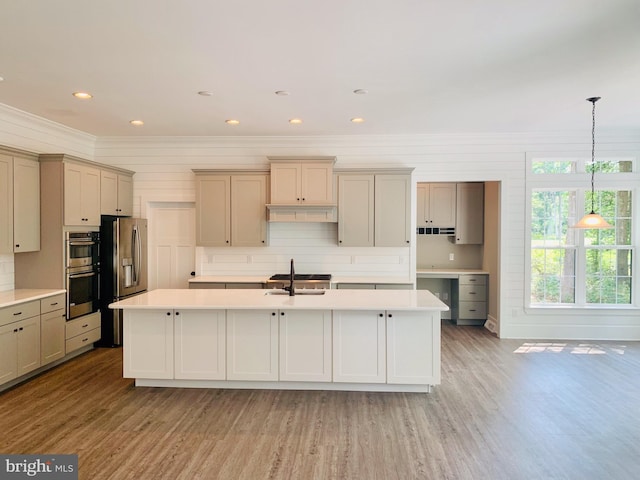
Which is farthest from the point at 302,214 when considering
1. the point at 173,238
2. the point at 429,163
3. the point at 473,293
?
the point at 473,293

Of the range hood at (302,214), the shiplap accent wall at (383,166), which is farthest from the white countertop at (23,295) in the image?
the range hood at (302,214)

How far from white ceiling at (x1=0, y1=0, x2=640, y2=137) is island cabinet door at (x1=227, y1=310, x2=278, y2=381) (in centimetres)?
215

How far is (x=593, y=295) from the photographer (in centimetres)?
570

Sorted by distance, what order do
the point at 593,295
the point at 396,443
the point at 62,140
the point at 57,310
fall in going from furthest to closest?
the point at 593,295
the point at 62,140
the point at 57,310
the point at 396,443

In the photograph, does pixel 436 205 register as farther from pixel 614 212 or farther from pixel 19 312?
pixel 19 312

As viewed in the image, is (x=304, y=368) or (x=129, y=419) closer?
(x=129, y=419)

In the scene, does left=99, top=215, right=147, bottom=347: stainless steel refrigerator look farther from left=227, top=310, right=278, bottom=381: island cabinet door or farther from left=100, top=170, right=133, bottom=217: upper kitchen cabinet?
left=227, top=310, right=278, bottom=381: island cabinet door

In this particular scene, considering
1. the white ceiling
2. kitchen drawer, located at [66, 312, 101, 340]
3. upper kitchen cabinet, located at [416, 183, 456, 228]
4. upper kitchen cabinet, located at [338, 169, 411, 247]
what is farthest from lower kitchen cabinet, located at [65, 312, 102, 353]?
upper kitchen cabinet, located at [416, 183, 456, 228]

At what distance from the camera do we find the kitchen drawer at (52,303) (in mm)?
4285

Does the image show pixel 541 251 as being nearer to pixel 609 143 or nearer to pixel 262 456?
pixel 609 143

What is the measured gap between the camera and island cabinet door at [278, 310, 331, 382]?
12.2 ft

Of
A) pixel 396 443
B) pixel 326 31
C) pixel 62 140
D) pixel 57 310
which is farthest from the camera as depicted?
pixel 62 140

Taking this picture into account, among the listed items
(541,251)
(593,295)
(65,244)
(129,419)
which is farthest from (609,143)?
(65,244)

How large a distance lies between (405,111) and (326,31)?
212 cm
